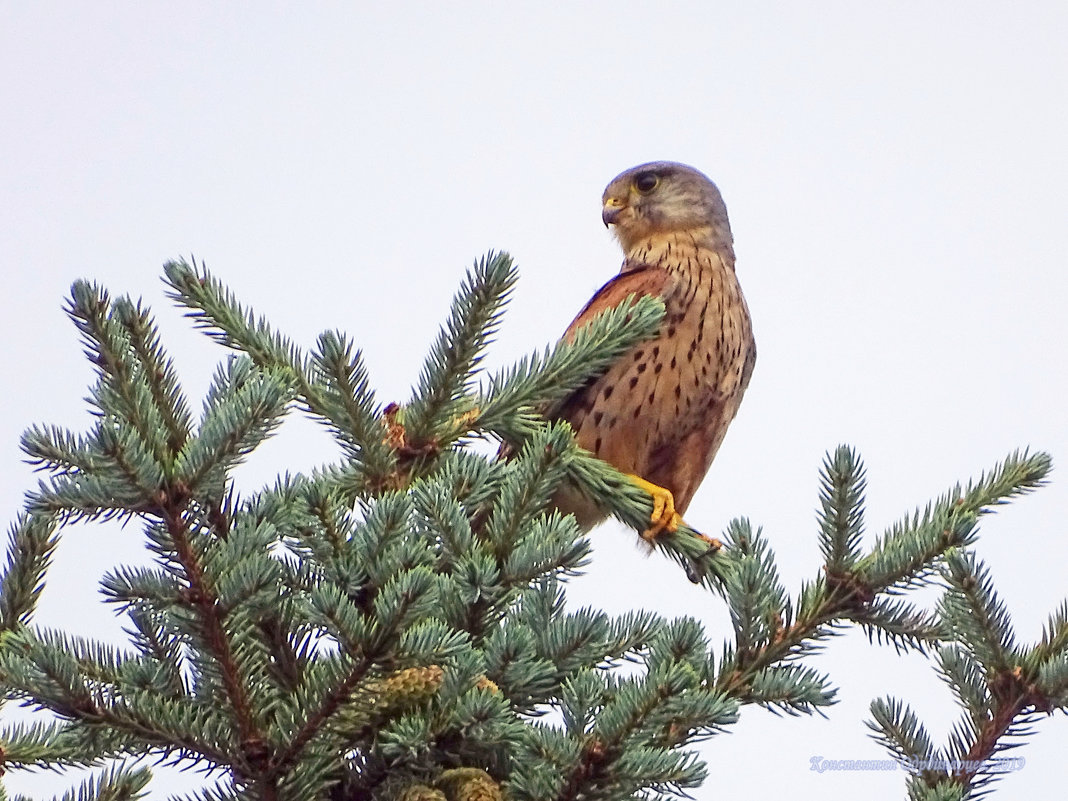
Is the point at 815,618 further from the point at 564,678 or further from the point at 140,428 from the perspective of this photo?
the point at 140,428

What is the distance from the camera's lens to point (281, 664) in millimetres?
1983

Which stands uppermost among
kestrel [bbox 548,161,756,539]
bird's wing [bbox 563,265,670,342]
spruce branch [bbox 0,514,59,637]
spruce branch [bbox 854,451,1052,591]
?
bird's wing [bbox 563,265,670,342]

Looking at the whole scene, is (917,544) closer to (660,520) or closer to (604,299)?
(660,520)

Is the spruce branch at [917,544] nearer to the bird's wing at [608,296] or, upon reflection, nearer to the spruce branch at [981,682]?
the spruce branch at [981,682]

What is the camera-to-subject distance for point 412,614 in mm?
1712

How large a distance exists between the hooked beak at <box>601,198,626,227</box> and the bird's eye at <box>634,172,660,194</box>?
4.3 inches

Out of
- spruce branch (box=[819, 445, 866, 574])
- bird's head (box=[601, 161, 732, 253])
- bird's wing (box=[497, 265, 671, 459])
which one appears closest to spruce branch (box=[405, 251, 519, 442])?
spruce branch (box=[819, 445, 866, 574])

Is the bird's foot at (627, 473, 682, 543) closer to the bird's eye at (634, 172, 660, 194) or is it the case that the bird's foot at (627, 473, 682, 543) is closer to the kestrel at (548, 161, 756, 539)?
the kestrel at (548, 161, 756, 539)

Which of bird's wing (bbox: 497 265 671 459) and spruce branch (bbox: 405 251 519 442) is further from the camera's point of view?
bird's wing (bbox: 497 265 671 459)

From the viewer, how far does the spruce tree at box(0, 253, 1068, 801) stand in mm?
1738

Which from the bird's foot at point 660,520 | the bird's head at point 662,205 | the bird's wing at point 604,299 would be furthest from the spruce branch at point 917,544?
the bird's head at point 662,205

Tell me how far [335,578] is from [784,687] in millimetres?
769

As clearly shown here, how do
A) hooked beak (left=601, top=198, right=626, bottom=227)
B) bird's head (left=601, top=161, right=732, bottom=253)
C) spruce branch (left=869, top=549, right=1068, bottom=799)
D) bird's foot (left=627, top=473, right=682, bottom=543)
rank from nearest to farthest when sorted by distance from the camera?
spruce branch (left=869, top=549, right=1068, bottom=799), bird's foot (left=627, top=473, right=682, bottom=543), bird's head (left=601, top=161, right=732, bottom=253), hooked beak (left=601, top=198, right=626, bottom=227)

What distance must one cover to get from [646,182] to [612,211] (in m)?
0.21
